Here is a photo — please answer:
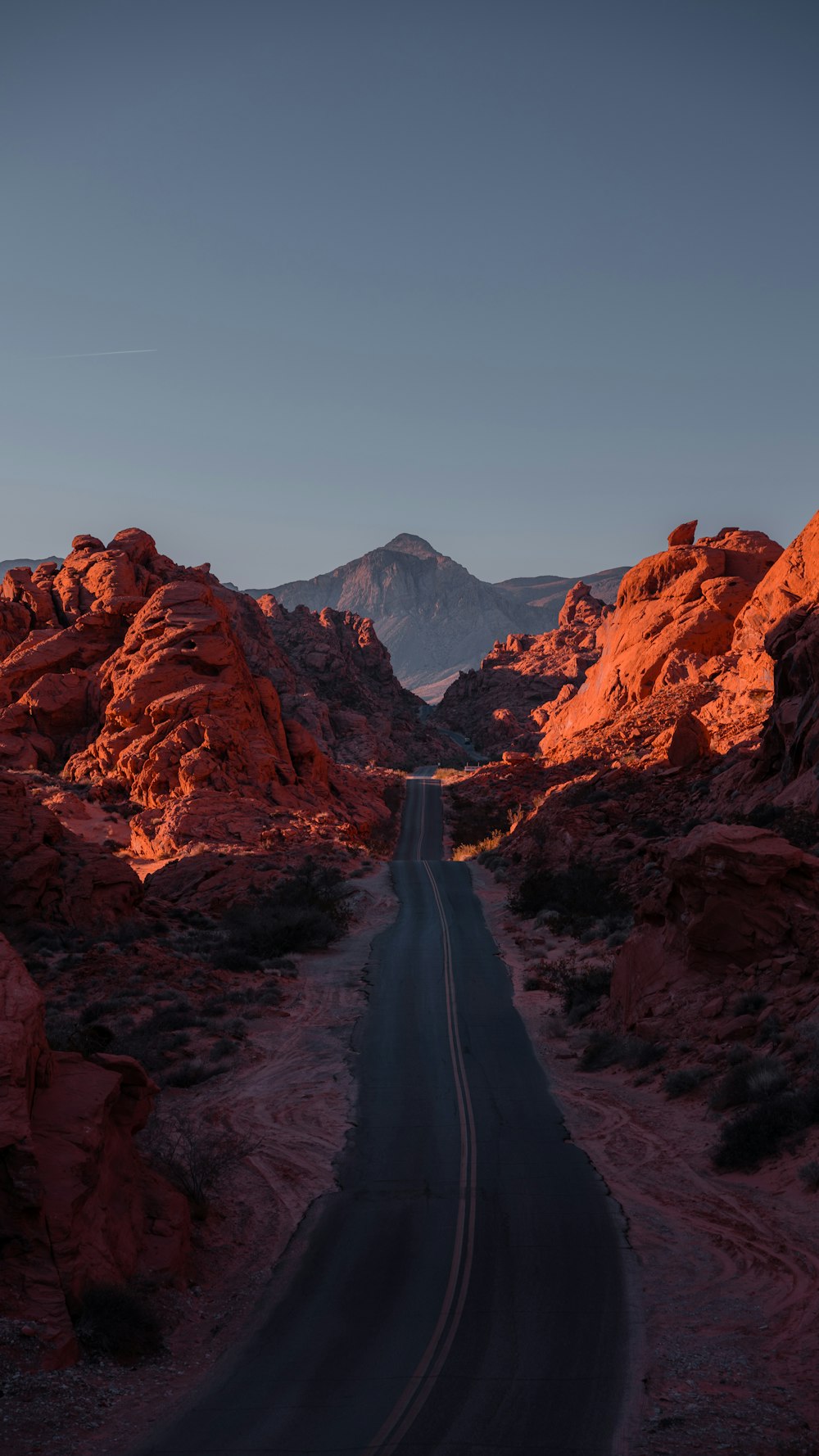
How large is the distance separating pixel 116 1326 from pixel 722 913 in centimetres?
1407

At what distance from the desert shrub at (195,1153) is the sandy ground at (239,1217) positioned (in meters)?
0.22

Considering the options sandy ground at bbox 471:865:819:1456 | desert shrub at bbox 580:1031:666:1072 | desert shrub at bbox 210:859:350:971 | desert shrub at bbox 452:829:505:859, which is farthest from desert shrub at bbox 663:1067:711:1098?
desert shrub at bbox 452:829:505:859

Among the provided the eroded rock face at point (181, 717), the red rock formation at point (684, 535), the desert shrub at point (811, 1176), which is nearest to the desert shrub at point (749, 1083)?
the desert shrub at point (811, 1176)

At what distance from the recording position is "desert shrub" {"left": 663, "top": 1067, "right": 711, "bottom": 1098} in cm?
1819

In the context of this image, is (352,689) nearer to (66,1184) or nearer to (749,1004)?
(749,1004)

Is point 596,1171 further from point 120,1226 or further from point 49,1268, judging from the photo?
point 49,1268

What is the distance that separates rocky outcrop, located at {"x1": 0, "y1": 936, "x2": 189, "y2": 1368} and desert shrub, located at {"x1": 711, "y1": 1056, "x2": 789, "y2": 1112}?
9147mm

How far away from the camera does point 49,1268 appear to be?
10242 millimetres

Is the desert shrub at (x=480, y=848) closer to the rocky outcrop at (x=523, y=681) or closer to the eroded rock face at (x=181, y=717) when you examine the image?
the eroded rock face at (x=181, y=717)

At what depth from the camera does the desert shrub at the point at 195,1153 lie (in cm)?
1431

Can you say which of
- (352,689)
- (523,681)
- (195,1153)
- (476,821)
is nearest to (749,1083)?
(195,1153)

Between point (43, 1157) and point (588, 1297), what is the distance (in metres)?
6.63

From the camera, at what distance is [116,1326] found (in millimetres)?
10430

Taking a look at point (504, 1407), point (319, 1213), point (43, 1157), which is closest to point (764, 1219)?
point (504, 1407)
